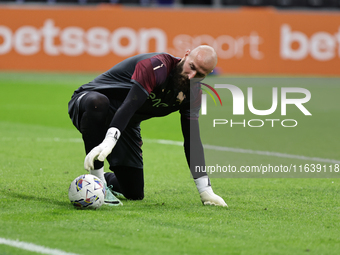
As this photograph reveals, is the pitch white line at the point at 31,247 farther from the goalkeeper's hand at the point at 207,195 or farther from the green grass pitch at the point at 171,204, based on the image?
the goalkeeper's hand at the point at 207,195

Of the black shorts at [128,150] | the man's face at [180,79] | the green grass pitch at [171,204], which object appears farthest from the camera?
the black shorts at [128,150]

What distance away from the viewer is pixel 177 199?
17.5 feet

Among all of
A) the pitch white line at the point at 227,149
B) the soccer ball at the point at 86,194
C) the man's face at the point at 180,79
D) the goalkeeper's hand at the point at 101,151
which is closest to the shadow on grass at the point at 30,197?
the soccer ball at the point at 86,194

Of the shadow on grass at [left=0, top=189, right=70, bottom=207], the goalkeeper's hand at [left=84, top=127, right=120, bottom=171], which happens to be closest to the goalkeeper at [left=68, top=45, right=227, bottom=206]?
the goalkeeper's hand at [left=84, top=127, right=120, bottom=171]

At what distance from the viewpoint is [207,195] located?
5020 mm

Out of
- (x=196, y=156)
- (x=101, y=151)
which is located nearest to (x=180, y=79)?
(x=196, y=156)

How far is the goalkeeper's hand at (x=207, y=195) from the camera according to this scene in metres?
4.99

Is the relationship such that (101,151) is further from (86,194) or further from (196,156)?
(196,156)

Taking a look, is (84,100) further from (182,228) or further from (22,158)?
(22,158)

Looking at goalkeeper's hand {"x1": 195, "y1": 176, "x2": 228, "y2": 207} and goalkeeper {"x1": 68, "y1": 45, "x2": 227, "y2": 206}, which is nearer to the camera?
goalkeeper {"x1": 68, "y1": 45, "x2": 227, "y2": 206}

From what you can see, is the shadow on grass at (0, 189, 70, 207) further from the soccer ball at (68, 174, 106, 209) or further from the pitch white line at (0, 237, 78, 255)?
the pitch white line at (0, 237, 78, 255)

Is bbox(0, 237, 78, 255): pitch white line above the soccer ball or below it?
above

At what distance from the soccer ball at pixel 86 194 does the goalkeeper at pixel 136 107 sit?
0.23 meters

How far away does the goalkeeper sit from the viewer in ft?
14.9
